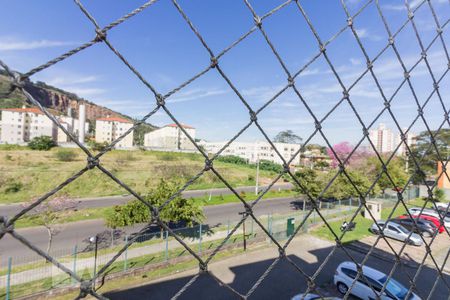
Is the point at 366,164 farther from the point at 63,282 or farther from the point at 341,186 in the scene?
the point at 63,282

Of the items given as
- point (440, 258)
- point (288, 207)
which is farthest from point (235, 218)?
point (440, 258)

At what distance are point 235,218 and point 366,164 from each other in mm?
12495

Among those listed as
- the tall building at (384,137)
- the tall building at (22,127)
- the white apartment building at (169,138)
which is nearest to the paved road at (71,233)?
the white apartment building at (169,138)

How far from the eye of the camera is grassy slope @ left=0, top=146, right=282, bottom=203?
55.8 feet

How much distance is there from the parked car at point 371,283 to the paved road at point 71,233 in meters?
6.01

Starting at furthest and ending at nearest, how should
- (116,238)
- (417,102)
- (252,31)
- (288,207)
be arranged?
(288,207)
(116,238)
(417,102)
(252,31)

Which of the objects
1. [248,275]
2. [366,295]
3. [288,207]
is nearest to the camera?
[366,295]

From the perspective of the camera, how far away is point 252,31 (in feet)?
3.70

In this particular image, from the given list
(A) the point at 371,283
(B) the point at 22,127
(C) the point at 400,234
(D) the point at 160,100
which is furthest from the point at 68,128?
(B) the point at 22,127

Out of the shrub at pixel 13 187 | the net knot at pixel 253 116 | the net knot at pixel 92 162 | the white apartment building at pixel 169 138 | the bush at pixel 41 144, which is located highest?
the white apartment building at pixel 169 138

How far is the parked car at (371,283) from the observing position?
5262 mm

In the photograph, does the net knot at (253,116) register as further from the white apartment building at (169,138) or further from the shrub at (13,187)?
the white apartment building at (169,138)

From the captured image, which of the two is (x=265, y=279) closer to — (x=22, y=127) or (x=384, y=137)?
(x=22, y=127)

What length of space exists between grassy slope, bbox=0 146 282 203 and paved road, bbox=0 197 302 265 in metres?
2.59
